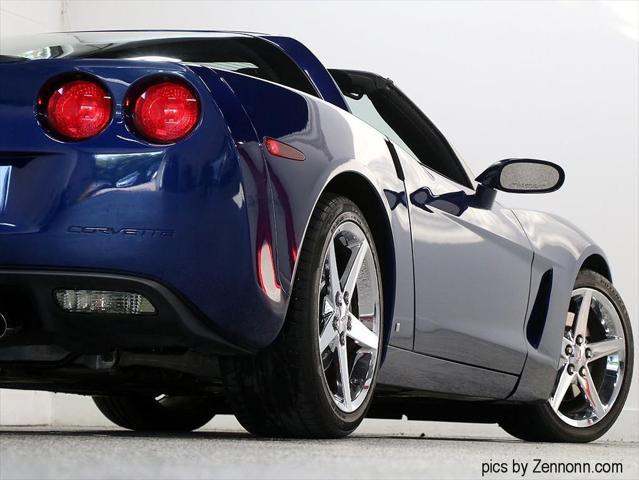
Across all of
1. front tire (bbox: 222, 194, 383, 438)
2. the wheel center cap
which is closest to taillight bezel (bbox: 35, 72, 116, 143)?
front tire (bbox: 222, 194, 383, 438)

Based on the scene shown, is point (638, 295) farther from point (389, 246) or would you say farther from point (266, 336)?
point (266, 336)

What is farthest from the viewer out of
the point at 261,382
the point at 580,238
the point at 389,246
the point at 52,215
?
the point at 580,238

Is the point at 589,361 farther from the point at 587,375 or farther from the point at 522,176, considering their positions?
the point at 522,176

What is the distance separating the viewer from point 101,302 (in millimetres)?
2830

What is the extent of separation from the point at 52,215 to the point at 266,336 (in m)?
0.58

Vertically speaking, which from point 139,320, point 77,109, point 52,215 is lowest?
point 139,320

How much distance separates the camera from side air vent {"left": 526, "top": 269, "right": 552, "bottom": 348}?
15.6 feet

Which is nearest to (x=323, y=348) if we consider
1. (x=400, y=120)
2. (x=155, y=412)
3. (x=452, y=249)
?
(x=452, y=249)

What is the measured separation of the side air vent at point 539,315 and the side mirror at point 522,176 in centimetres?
38

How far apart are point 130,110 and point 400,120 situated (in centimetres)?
177

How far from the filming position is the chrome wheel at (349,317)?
3.29 meters

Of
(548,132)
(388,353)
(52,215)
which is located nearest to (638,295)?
(548,132)

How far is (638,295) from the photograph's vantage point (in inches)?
333

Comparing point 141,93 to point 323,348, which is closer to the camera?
point 141,93
